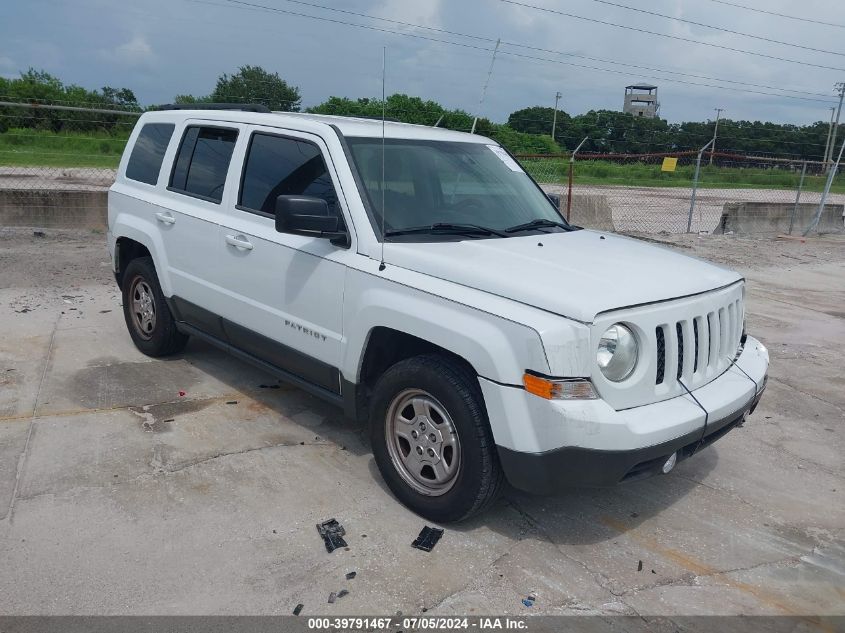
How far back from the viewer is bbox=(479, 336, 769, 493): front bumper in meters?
3.09

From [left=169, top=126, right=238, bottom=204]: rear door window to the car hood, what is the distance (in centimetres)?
175

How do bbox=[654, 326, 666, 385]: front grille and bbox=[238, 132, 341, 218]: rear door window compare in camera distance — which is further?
bbox=[238, 132, 341, 218]: rear door window

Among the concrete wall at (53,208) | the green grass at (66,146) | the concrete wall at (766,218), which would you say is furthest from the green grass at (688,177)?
the concrete wall at (53,208)

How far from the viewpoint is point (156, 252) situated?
5.54m

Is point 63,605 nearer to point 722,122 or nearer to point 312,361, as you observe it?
point 312,361

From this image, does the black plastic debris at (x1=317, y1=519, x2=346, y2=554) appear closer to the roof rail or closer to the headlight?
the headlight

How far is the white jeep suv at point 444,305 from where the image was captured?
10.4 feet

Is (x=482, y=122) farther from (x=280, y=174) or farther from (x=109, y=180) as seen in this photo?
(x=109, y=180)

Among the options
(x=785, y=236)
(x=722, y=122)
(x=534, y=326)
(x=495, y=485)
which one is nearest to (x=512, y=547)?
(x=495, y=485)

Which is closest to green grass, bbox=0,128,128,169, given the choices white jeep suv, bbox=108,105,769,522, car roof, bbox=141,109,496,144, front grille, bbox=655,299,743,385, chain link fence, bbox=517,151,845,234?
chain link fence, bbox=517,151,845,234

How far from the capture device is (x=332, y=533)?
11.9 ft

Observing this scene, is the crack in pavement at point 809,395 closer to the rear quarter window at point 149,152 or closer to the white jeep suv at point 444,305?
the white jeep suv at point 444,305

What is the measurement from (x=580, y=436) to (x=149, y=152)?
14.2ft

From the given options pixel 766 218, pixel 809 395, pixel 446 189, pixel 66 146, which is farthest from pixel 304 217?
pixel 766 218
